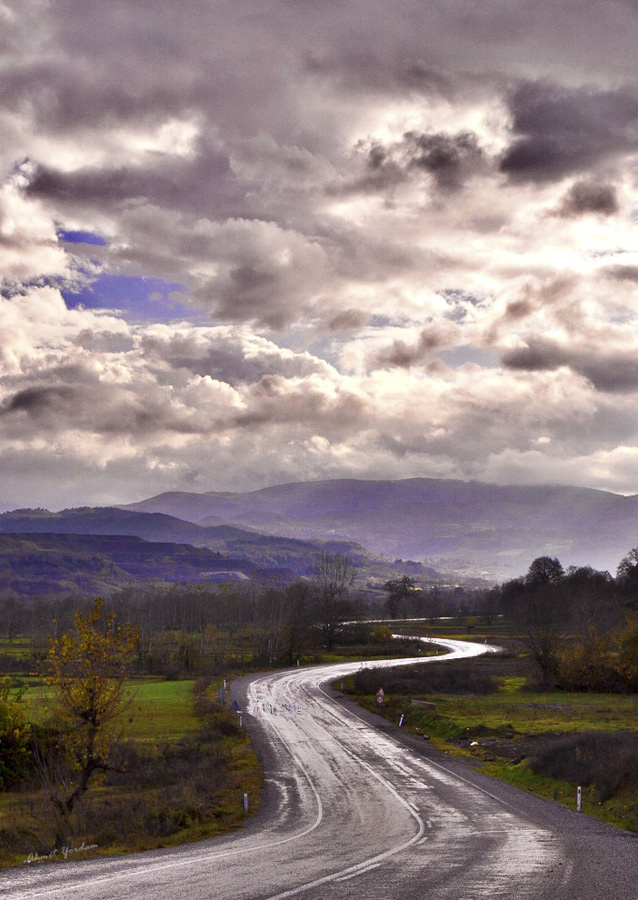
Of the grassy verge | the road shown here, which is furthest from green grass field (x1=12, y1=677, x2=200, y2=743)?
the grassy verge

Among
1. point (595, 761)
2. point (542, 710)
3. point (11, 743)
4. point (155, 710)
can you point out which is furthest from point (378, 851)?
point (155, 710)

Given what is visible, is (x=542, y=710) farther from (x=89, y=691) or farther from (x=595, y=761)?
(x=89, y=691)

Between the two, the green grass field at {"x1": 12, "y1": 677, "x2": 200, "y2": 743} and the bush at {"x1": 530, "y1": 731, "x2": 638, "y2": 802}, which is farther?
the green grass field at {"x1": 12, "y1": 677, "x2": 200, "y2": 743}

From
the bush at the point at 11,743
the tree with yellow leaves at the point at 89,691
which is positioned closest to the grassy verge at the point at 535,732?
the tree with yellow leaves at the point at 89,691

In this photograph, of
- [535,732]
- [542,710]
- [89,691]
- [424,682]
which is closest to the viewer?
[89,691]

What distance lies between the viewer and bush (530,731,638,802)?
35.5 metres

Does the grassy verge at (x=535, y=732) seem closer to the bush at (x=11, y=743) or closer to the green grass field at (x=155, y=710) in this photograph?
the green grass field at (x=155, y=710)

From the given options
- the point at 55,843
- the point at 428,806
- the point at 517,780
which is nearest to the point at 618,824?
the point at 428,806

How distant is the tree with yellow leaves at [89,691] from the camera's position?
113 feet

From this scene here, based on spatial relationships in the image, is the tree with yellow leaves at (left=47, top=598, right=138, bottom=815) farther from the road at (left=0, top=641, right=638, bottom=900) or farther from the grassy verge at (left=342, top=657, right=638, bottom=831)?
the grassy verge at (left=342, top=657, right=638, bottom=831)

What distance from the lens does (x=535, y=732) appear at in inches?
2244

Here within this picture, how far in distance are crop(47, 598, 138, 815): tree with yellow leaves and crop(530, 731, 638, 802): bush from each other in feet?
74.2

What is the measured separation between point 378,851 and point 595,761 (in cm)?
1933

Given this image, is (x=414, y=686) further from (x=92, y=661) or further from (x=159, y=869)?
(x=159, y=869)
